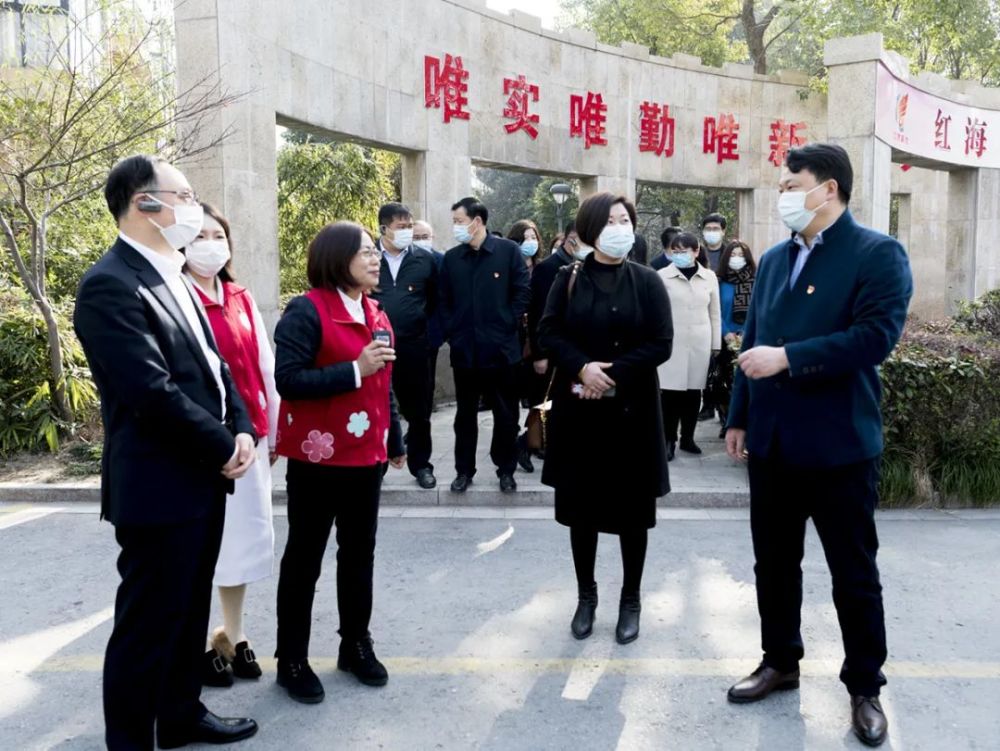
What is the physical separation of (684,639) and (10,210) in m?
7.45

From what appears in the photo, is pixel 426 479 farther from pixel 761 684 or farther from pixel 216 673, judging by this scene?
pixel 761 684

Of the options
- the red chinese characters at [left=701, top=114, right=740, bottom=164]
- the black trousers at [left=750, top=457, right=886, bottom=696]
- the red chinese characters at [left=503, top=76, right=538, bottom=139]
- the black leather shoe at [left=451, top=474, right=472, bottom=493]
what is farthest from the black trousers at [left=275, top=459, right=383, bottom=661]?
the red chinese characters at [left=701, top=114, right=740, bottom=164]

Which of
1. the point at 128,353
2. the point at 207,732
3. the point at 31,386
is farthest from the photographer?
the point at 31,386

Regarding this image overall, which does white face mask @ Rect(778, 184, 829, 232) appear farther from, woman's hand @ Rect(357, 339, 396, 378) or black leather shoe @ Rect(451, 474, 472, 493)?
black leather shoe @ Rect(451, 474, 472, 493)

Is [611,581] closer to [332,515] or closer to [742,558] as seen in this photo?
[742,558]

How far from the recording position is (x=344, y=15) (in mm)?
9391

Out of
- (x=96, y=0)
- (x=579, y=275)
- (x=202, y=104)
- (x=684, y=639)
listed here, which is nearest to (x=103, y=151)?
(x=202, y=104)

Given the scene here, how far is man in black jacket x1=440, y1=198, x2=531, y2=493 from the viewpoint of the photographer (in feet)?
21.0

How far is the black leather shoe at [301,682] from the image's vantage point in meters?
3.37

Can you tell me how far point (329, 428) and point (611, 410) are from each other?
125 centimetres

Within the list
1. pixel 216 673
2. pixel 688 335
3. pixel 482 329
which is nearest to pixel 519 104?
pixel 688 335

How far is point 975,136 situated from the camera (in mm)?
14133

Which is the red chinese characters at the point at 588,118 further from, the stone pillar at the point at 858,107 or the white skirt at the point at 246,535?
the white skirt at the point at 246,535

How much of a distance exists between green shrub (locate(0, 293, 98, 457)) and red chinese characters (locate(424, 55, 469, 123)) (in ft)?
15.6
